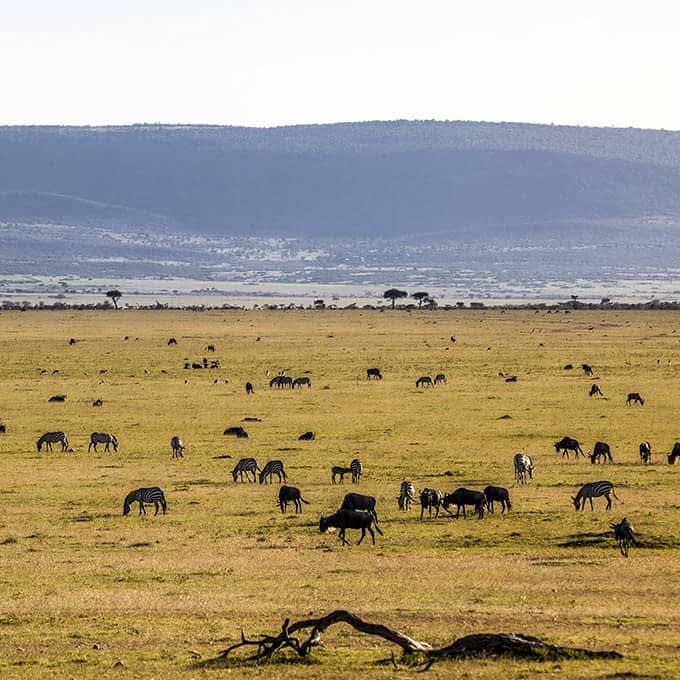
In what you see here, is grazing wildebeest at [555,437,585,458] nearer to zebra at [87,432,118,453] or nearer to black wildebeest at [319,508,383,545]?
zebra at [87,432,118,453]

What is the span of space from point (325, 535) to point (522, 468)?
6.61 metres

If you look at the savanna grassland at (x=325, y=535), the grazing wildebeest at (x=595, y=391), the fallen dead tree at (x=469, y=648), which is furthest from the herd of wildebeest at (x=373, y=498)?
the grazing wildebeest at (x=595, y=391)

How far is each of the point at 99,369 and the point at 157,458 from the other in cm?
2832

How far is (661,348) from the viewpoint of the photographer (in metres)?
73.7

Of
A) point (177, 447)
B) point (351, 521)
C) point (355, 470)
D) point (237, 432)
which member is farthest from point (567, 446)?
point (351, 521)

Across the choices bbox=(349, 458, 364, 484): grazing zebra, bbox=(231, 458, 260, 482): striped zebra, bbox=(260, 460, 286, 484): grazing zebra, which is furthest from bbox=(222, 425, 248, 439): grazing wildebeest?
bbox=(349, 458, 364, 484): grazing zebra

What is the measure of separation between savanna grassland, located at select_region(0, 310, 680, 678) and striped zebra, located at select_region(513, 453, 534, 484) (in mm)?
206

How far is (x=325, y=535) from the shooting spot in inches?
945

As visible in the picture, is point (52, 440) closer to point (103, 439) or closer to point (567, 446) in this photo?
point (103, 439)

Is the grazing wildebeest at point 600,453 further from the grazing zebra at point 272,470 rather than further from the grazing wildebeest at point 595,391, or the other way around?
the grazing wildebeest at point 595,391

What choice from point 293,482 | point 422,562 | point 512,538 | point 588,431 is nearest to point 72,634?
point 422,562

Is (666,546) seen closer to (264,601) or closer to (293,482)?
(264,601)

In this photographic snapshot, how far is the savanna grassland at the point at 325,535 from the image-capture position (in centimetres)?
1680

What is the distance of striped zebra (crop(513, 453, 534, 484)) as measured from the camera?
1152 inches
